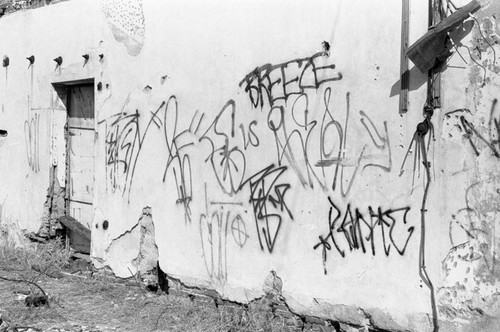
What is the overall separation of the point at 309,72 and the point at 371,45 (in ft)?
1.84

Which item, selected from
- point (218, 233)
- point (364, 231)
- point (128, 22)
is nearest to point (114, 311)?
point (218, 233)

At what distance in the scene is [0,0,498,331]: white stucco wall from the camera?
4145 millimetres

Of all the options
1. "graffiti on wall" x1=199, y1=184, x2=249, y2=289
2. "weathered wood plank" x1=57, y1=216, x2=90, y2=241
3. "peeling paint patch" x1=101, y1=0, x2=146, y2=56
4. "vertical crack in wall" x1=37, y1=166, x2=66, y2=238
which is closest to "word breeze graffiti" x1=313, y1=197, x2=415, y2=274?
"graffiti on wall" x1=199, y1=184, x2=249, y2=289

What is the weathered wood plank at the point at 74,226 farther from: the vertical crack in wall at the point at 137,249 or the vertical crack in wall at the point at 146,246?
the vertical crack in wall at the point at 146,246

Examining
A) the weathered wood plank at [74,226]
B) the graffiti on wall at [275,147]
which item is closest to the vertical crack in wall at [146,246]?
the graffiti on wall at [275,147]

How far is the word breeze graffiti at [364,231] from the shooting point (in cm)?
416

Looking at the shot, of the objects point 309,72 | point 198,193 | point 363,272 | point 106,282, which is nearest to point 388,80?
point 309,72

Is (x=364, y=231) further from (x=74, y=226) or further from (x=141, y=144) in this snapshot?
(x=74, y=226)

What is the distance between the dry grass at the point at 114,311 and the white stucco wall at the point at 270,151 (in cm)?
21

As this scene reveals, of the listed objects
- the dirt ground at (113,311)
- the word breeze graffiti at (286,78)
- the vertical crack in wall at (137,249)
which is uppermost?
the word breeze graffiti at (286,78)

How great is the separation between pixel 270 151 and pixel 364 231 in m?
1.05

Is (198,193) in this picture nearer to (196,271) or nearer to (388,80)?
(196,271)

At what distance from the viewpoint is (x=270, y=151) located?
4.84 metres

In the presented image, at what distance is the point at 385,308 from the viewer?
423 cm
